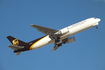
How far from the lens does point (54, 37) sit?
40000mm

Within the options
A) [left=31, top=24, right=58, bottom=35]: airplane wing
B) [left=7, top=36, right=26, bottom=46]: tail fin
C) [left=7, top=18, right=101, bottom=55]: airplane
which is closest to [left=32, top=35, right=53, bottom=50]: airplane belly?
[left=7, top=18, right=101, bottom=55]: airplane

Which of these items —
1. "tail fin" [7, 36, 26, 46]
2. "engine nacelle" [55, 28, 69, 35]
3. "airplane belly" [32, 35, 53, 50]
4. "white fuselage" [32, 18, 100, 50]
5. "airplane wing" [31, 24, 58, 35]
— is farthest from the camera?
"tail fin" [7, 36, 26, 46]

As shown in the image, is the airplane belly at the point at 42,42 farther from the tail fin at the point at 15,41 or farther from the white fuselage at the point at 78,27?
the tail fin at the point at 15,41

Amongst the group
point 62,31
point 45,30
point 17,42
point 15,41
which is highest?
point 15,41

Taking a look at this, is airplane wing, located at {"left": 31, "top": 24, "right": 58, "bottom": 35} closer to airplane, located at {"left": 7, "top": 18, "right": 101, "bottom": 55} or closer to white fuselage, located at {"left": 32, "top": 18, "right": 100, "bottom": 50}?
airplane, located at {"left": 7, "top": 18, "right": 101, "bottom": 55}

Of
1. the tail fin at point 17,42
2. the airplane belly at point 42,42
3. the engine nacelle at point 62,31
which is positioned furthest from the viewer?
the tail fin at point 17,42

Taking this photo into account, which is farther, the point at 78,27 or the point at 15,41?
the point at 15,41

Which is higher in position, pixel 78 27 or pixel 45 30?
pixel 45 30

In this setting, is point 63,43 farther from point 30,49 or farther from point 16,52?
point 16,52

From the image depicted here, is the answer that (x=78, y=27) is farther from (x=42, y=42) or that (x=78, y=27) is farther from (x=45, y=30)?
(x=42, y=42)

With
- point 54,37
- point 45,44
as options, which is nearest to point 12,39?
point 45,44

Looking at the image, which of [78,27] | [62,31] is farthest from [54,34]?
[78,27]

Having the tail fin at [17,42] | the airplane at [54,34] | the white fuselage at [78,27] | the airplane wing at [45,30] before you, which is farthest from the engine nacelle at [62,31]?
the tail fin at [17,42]

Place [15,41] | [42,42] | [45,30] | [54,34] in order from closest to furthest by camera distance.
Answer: [45,30]
[54,34]
[42,42]
[15,41]
